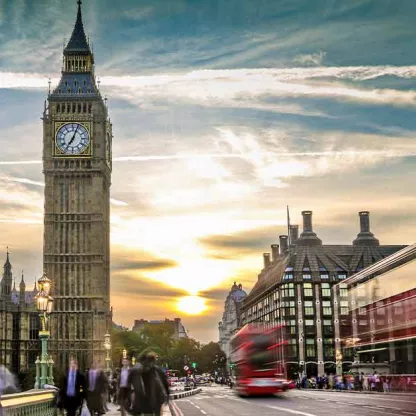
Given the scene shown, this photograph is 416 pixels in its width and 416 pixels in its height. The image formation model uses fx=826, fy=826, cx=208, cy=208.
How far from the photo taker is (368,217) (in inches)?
6403

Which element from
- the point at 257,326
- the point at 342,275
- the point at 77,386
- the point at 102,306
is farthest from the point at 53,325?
the point at 77,386

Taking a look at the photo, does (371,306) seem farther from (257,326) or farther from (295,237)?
(295,237)

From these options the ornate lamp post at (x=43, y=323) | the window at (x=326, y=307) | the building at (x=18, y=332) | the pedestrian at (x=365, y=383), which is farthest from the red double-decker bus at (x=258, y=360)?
the window at (x=326, y=307)

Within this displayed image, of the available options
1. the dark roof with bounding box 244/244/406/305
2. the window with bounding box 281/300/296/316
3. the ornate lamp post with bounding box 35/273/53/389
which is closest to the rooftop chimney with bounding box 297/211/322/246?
the dark roof with bounding box 244/244/406/305

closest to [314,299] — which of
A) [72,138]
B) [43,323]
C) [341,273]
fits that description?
[341,273]

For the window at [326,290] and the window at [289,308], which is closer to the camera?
the window at [289,308]

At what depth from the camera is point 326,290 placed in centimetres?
14100

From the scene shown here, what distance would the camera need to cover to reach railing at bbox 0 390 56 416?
64.7ft

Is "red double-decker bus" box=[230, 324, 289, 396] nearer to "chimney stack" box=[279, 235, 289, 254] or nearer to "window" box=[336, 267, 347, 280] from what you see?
"window" box=[336, 267, 347, 280]

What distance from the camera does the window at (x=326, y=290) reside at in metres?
141

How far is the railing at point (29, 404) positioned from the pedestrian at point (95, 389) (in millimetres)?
1452

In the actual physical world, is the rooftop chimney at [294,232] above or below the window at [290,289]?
above

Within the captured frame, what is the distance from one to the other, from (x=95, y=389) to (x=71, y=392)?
169 cm

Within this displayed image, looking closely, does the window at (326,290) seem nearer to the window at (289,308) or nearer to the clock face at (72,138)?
the window at (289,308)
